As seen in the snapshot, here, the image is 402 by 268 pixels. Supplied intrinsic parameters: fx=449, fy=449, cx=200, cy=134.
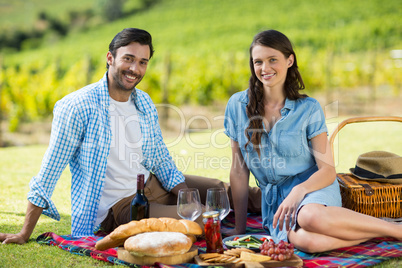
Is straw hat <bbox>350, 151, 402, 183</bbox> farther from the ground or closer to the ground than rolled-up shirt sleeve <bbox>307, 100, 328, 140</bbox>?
closer to the ground

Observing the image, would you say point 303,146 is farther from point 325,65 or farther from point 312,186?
point 325,65

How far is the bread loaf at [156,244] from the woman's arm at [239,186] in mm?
769

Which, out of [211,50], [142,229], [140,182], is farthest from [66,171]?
[211,50]

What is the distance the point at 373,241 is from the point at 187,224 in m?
1.22

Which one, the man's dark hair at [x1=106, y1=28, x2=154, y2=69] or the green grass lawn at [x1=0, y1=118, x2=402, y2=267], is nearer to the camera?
the green grass lawn at [x1=0, y1=118, x2=402, y2=267]

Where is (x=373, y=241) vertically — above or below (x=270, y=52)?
below

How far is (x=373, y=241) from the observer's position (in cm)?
287

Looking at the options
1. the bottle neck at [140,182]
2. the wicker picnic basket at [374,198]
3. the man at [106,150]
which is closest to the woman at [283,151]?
the wicker picnic basket at [374,198]

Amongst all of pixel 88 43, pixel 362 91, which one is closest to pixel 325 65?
pixel 362 91

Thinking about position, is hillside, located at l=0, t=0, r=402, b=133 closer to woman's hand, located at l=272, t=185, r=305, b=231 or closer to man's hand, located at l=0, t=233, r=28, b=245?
man's hand, located at l=0, t=233, r=28, b=245

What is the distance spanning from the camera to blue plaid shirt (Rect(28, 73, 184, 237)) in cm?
287

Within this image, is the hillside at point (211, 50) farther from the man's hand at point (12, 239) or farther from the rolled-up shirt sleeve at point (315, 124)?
the rolled-up shirt sleeve at point (315, 124)

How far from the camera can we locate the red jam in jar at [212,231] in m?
2.51

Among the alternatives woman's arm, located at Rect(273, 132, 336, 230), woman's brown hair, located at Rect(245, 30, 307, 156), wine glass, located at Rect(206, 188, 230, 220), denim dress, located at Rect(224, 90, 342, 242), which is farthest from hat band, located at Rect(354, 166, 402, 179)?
wine glass, located at Rect(206, 188, 230, 220)
